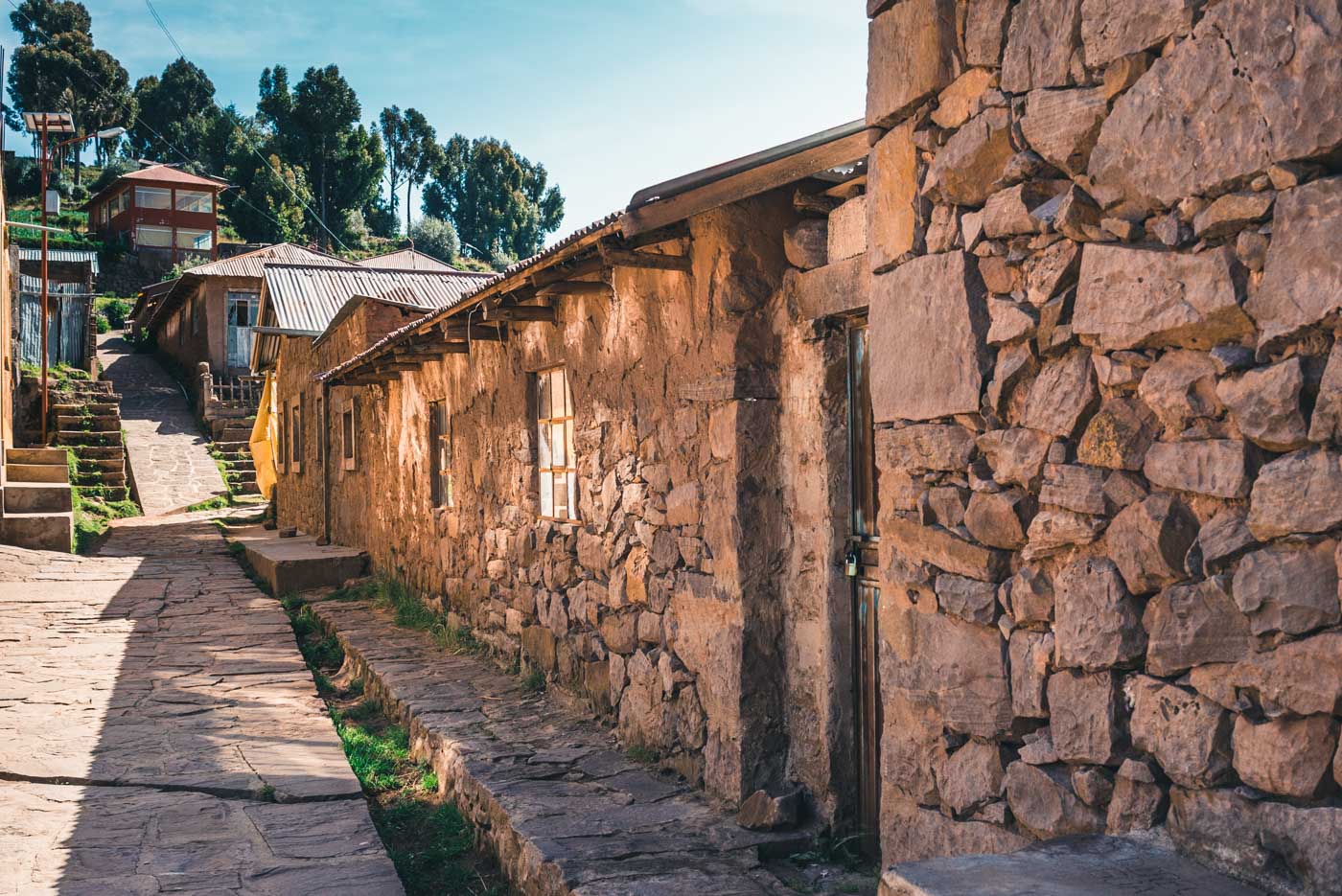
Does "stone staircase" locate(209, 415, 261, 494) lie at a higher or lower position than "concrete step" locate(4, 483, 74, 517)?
higher

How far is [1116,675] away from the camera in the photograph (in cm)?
213

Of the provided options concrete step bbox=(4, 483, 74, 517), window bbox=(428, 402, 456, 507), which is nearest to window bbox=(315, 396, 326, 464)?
concrete step bbox=(4, 483, 74, 517)

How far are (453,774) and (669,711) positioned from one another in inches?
46.3

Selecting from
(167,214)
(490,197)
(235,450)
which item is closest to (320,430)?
(235,450)

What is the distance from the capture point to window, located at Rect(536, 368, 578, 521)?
19.4 ft

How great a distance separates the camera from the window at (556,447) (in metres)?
5.90

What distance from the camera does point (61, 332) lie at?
2448 cm

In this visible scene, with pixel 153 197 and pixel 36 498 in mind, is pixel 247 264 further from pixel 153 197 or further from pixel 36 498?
pixel 36 498

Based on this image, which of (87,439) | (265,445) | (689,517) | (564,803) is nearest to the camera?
(564,803)

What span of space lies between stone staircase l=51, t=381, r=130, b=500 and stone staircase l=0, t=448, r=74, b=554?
140 inches

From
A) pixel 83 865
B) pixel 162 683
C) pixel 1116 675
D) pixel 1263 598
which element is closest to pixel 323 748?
pixel 83 865

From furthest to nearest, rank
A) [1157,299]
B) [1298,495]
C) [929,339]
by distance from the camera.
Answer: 1. [929,339]
2. [1157,299]
3. [1298,495]

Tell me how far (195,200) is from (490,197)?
2002 centimetres

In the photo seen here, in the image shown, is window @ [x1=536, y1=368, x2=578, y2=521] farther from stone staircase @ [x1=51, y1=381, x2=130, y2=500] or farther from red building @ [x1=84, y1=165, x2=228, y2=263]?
red building @ [x1=84, y1=165, x2=228, y2=263]
